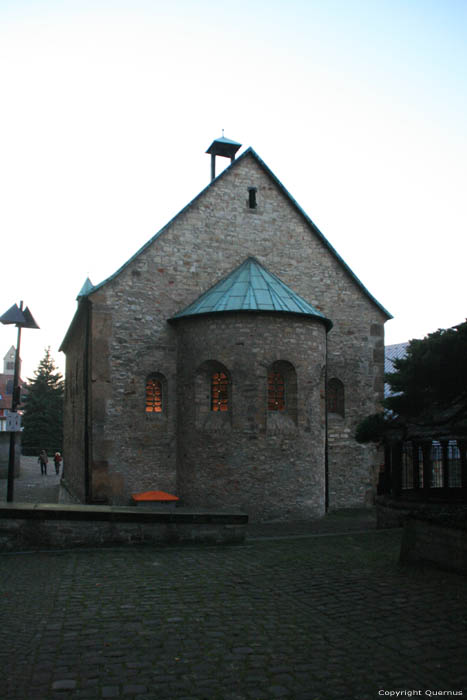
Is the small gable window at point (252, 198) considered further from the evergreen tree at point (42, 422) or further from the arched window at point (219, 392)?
the evergreen tree at point (42, 422)

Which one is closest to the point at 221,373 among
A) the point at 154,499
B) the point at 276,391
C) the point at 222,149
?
the point at 276,391

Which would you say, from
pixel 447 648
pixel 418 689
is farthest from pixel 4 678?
pixel 447 648

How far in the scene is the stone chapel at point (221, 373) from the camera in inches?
712

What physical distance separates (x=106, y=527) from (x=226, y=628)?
217 inches

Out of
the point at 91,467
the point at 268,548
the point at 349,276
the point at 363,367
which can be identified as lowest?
the point at 268,548

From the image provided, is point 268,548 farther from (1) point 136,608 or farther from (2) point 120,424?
(2) point 120,424

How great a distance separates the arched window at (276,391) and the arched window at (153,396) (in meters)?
3.54

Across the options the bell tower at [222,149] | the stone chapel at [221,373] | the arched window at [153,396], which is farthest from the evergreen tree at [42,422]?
the arched window at [153,396]

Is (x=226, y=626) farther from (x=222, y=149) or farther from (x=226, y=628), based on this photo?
(x=222, y=149)

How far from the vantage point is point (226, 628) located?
271 inches

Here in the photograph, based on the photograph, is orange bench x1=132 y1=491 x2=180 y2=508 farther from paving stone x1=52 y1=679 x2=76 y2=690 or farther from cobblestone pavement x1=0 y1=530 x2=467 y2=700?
paving stone x1=52 y1=679 x2=76 y2=690

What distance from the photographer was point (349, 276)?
22.8 metres

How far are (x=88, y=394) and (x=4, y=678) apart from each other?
13.9 meters

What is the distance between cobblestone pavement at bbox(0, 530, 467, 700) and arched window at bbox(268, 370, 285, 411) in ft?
26.1
